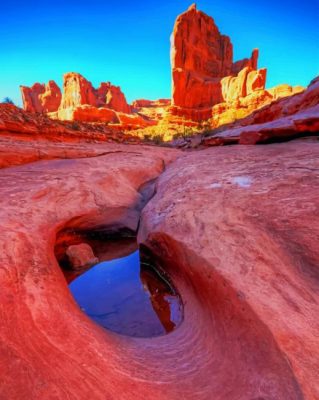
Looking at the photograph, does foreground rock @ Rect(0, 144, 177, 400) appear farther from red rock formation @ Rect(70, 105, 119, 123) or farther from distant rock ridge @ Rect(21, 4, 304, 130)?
red rock formation @ Rect(70, 105, 119, 123)

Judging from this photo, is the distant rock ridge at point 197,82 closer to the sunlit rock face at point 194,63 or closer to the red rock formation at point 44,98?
the sunlit rock face at point 194,63

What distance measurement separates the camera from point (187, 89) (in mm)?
44125

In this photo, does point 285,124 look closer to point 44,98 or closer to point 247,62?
point 247,62

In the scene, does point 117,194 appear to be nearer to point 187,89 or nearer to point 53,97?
point 187,89

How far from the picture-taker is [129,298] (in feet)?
9.42

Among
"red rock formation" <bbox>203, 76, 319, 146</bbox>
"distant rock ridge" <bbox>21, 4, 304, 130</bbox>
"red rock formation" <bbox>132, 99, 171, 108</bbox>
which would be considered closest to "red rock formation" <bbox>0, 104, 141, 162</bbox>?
"red rock formation" <bbox>203, 76, 319, 146</bbox>

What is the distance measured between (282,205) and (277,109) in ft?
25.0

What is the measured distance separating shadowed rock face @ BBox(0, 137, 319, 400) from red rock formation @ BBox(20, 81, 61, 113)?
6789 centimetres

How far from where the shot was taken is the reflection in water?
2389 mm

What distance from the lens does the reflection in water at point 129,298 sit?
2.39m

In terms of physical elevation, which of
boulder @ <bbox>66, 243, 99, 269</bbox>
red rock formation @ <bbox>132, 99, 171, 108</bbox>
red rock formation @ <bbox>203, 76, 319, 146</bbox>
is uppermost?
red rock formation @ <bbox>132, 99, 171, 108</bbox>

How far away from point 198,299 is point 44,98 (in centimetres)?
7245

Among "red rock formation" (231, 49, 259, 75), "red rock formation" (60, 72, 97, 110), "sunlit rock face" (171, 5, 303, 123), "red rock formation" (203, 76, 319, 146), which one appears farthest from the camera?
"red rock formation" (60, 72, 97, 110)

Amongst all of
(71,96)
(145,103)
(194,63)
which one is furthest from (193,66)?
(145,103)
